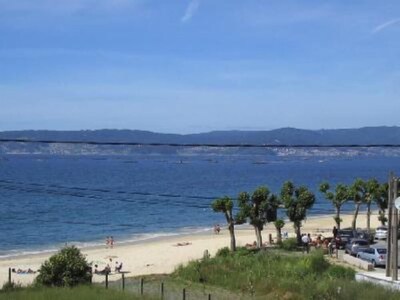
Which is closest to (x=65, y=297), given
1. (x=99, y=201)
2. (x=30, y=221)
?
(x=30, y=221)

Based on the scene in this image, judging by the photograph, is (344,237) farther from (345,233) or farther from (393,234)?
(393,234)

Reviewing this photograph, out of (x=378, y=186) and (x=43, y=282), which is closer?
(x=43, y=282)

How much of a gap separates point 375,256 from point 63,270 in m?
18.0

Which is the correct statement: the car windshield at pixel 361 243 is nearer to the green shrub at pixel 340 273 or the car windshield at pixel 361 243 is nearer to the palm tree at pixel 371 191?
the green shrub at pixel 340 273

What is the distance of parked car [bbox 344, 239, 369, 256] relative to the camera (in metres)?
41.7

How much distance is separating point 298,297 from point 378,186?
119ft

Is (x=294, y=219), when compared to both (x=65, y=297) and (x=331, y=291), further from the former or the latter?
(x=65, y=297)

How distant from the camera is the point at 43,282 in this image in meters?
27.9

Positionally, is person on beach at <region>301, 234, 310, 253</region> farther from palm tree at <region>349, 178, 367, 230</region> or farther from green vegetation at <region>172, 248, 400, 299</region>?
palm tree at <region>349, 178, 367, 230</region>

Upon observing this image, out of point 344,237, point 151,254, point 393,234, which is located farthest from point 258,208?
point 393,234

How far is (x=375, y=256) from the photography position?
37.7 m

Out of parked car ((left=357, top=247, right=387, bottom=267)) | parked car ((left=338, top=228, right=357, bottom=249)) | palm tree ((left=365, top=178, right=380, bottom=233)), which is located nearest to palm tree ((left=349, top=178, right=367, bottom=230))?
palm tree ((left=365, top=178, right=380, bottom=233))

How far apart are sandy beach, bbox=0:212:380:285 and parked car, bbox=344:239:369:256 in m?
11.1

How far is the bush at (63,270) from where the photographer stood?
27.6 meters
